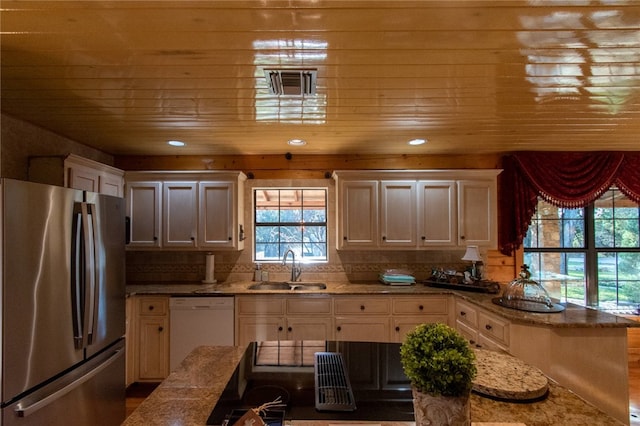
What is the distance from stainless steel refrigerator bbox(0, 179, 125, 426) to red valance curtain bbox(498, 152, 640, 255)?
3866 mm

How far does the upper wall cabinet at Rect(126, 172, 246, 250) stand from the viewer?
3361 mm

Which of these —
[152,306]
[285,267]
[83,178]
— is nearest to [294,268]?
[285,267]

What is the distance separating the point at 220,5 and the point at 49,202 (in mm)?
1427

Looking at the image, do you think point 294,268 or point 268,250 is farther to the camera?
point 268,250

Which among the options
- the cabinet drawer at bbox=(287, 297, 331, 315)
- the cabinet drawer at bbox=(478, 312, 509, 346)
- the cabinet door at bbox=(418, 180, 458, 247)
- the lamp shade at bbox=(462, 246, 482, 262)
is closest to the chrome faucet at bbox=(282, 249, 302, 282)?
the cabinet drawer at bbox=(287, 297, 331, 315)

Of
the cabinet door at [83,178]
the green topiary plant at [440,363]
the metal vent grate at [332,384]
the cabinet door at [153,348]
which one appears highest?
the cabinet door at [83,178]

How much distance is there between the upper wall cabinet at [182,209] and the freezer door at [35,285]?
59.4 inches

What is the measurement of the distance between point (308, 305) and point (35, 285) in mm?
2083

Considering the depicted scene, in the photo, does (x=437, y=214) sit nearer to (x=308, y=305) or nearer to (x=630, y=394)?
(x=308, y=305)

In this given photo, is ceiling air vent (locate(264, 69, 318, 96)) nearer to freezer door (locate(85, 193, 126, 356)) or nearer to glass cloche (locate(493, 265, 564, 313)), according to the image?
freezer door (locate(85, 193, 126, 356))

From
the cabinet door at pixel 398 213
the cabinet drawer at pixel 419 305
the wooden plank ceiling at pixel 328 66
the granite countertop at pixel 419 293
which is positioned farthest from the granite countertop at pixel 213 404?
the cabinet door at pixel 398 213

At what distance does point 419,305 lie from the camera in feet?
10.2

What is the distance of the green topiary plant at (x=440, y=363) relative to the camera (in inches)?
29.8

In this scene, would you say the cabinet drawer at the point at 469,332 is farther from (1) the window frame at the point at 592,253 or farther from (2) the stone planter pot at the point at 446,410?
(2) the stone planter pot at the point at 446,410
